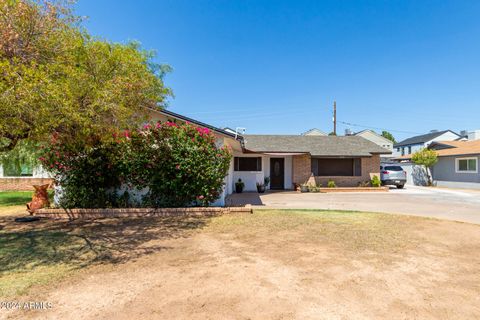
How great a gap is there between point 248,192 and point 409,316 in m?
13.5

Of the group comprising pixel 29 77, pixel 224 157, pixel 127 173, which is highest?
pixel 29 77

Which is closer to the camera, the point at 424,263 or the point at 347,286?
the point at 347,286

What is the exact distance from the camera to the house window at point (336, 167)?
60.9 feet

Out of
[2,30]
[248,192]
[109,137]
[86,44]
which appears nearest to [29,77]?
[2,30]

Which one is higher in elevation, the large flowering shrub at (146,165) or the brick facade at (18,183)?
the large flowering shrub at (146,165)

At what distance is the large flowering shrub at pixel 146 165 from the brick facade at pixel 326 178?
10.4m

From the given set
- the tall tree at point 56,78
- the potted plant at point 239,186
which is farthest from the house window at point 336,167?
the tall tree at point 56,78

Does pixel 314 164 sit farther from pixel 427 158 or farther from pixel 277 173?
pixel 427 158

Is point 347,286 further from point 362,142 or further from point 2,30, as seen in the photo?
point 362,142

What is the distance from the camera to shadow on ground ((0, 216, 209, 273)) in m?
4.69

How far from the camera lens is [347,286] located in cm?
360

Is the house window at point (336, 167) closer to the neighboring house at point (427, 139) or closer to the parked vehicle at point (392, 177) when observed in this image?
the parked vehicle at point (392, 177)

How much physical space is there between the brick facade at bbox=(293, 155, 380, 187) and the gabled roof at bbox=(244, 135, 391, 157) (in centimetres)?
63

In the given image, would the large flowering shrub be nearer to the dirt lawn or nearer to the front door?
the dirt lawn
